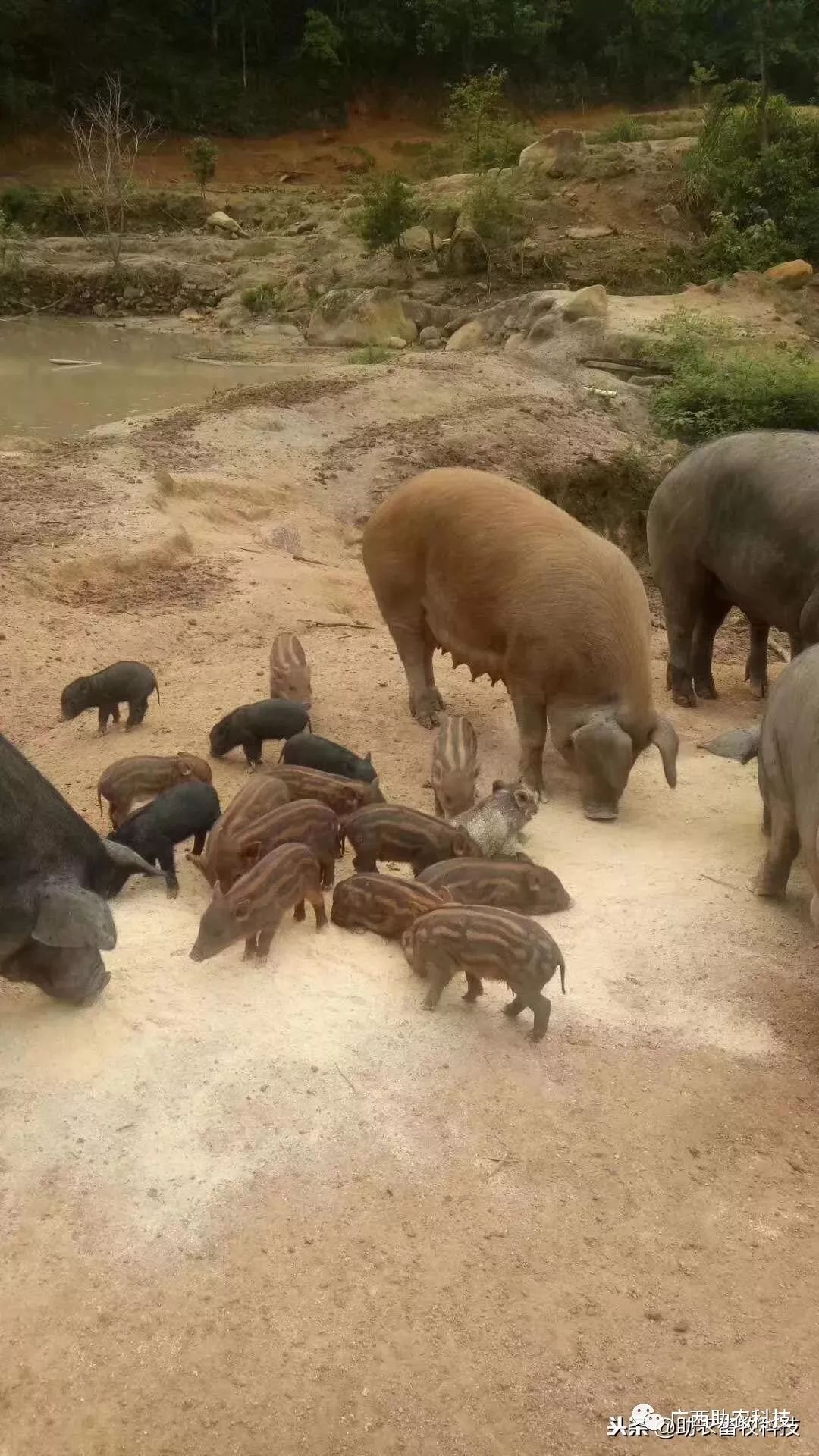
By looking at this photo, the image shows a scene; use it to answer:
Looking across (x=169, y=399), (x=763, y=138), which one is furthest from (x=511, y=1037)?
(x=763, y=138)

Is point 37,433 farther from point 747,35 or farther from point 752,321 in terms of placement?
point 747,35

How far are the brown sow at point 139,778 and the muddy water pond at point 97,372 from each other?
30.4 feet

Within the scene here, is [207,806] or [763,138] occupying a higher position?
[763,138]

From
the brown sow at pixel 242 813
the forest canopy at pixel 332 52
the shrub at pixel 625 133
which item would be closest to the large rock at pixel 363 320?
the shrub at pixel 625 133

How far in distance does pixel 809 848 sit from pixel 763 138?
2499 centimetres

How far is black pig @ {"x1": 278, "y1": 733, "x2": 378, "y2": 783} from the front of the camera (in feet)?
19.1

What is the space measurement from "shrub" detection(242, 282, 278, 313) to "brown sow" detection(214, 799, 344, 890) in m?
23.4

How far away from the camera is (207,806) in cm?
512

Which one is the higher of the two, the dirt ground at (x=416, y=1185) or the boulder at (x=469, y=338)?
the dirt ground at (x=416, y=1185)

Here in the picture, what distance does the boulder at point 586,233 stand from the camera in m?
25.6

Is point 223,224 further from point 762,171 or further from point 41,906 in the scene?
point 41,906

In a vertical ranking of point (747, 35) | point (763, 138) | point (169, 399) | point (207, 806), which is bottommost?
point (169, 399)

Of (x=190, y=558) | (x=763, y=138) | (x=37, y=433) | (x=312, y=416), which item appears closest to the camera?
(x=190, y=558)

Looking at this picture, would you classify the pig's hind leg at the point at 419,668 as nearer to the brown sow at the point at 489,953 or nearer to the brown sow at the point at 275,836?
the brown sow at the point at 275,836
